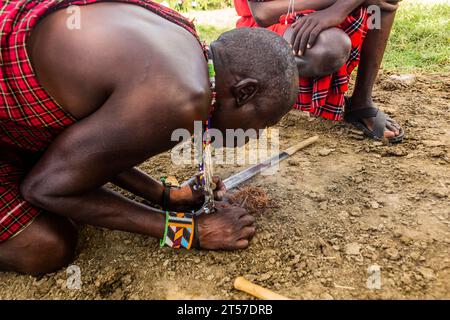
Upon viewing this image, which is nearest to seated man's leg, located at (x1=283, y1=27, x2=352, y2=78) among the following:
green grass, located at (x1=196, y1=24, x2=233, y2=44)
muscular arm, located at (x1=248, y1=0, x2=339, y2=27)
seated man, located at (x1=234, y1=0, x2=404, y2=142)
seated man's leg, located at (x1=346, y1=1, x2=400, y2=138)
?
seated man, located at (x1=234, y1=0, x2=404, y2=142)

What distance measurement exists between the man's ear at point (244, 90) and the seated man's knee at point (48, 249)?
908 millimetres

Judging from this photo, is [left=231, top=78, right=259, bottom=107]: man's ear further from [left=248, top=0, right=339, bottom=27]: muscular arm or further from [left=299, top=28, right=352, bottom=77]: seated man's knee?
[left=248, top=0, right=339, bottom=27]: muscular arm

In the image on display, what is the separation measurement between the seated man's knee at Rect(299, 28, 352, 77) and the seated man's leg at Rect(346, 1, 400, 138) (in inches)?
12.7

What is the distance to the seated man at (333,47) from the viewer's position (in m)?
2.24

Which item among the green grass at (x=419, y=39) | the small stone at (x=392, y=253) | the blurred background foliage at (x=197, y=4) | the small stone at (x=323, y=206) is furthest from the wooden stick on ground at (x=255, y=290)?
the blurred background foliage at (x=197, y=4)

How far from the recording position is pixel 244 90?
4.58 ft

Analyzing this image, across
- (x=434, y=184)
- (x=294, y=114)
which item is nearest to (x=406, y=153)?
(x=434, y=184)

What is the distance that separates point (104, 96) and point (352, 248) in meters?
1.18

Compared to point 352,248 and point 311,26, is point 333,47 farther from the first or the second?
point 352,248

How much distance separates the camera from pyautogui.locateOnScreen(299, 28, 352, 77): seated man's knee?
2.22 m

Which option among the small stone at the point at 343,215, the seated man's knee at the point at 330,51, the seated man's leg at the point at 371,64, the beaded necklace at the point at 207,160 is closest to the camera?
the beaded necklace at the point at 207,160

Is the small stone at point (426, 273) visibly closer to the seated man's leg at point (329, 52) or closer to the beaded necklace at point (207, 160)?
the beaded necklace at point (207, 160)

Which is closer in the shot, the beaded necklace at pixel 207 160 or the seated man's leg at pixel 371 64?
the beaded necklace at pixel 207 160

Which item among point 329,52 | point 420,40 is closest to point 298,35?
point 329,52
